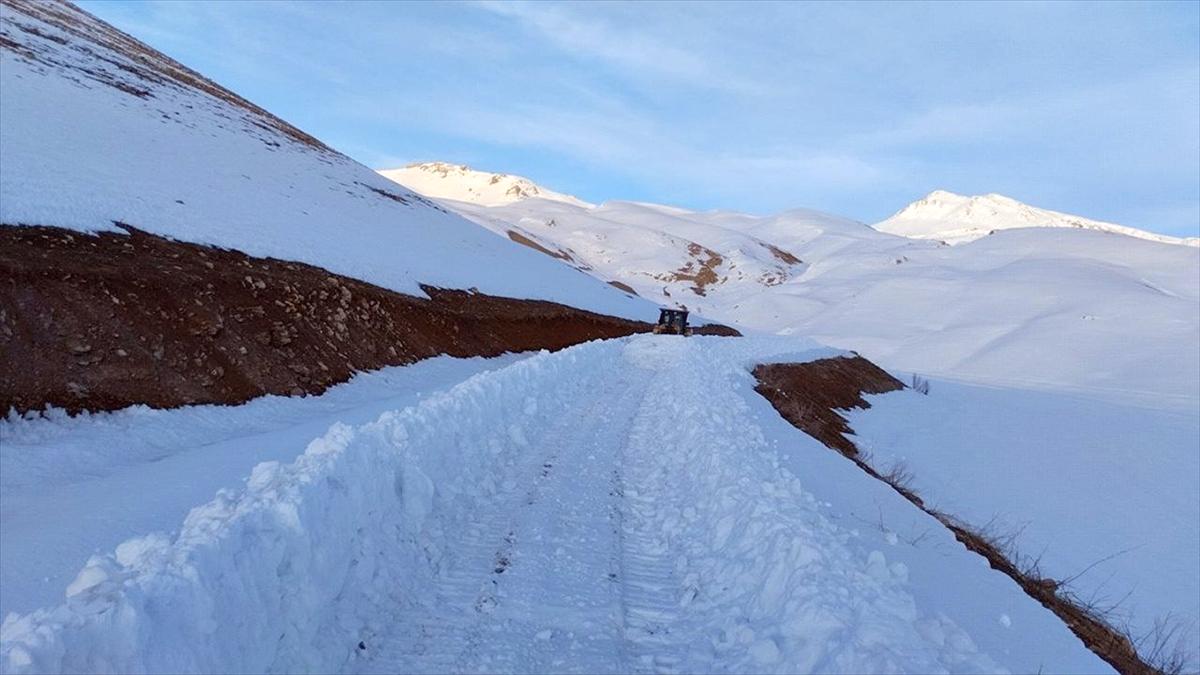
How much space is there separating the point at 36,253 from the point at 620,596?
42.7ft

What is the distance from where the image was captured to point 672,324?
4253 cm

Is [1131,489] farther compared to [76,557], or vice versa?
[1131,489]

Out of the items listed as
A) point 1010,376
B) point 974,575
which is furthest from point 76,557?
point 1010,376

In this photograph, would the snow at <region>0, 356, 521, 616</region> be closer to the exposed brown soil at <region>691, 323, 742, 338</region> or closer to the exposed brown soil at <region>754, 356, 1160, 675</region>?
the exposed brown soil at <region>754, 356, 1160, 675</region>

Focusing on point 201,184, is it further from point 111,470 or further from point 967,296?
point 967,296

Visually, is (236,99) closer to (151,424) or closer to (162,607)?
(151,424)

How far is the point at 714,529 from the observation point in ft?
24.5

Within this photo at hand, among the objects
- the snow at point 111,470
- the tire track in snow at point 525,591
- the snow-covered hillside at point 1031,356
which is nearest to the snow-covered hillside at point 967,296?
the snow-covered hillside at point 1031,356

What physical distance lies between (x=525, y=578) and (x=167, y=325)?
11.0 metres

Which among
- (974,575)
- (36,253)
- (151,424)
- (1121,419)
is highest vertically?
(1121,419)

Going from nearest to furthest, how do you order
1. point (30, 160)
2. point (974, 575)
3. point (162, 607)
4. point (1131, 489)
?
point (162, 607)
point (974, 575)
point (30, 160)
point (1131, 489)

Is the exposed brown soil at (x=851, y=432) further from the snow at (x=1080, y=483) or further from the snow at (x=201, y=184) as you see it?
the snow at (x=201, y=184)

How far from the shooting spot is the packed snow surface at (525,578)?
3.98 meters

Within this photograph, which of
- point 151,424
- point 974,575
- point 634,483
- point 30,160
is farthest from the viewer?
point 30,160
